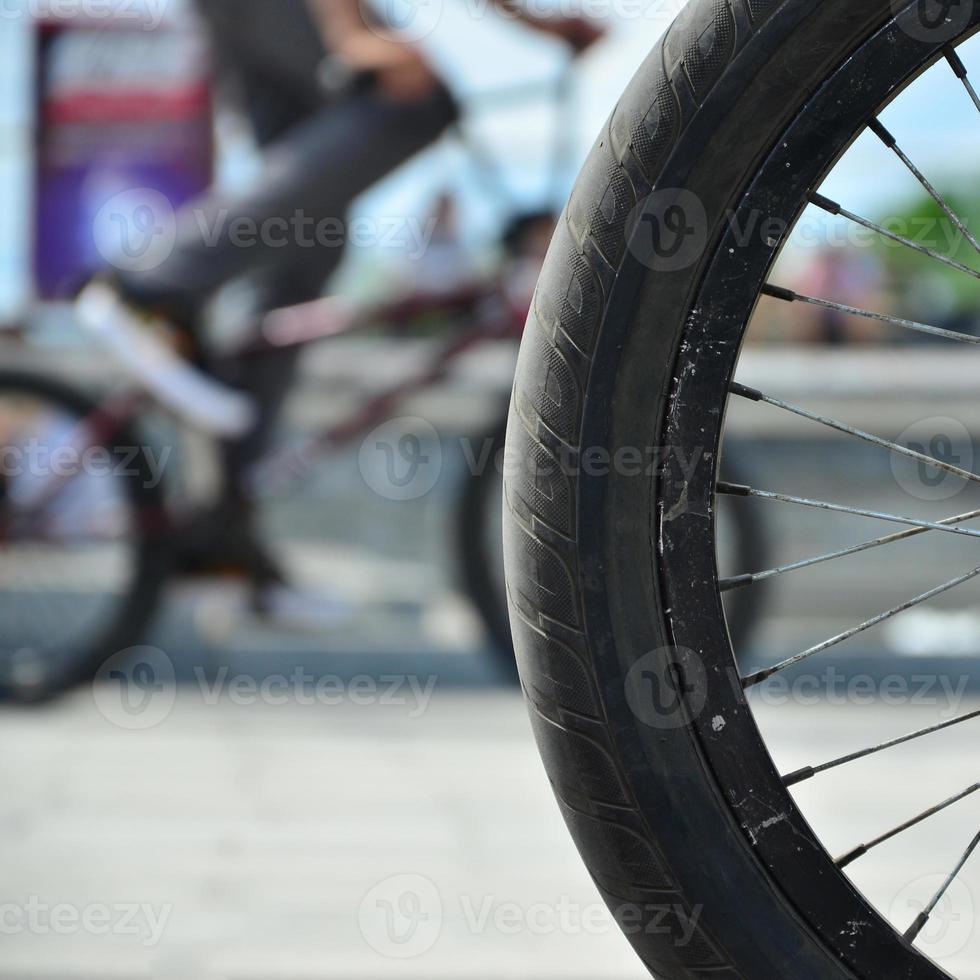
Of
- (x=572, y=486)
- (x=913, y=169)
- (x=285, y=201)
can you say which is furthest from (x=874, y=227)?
(x=285, y=201)

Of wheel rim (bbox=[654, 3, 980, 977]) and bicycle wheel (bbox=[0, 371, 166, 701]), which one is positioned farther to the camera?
bicycle wheel (bbox=[0, 371, 166, 701])

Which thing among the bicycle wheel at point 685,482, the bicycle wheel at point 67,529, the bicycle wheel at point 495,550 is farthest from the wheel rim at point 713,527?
the bicycle wheel at point 67,529

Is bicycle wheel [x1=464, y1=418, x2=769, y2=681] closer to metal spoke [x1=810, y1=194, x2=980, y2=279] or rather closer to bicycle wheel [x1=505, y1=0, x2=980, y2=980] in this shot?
metal spoke [x1=810, y1=194, x2=980, y2=279]

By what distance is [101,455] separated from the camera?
9.97 feet

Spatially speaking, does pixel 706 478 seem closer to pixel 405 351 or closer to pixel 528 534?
pixel 528 534

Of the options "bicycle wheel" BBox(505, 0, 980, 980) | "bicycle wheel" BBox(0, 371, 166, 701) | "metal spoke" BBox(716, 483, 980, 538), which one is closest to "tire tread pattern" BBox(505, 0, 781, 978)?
"bicycle wheel" BBox(505, 0, 980, 980)

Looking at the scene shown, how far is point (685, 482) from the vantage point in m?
1.00

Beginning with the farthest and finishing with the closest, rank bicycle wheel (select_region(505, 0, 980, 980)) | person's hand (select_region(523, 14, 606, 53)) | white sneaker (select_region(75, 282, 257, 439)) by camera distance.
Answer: person's hand (select_region(523, 14, 606, 53)) → white sneaker (select_region(75, 282, 257, 439)) → bicycle wheel (select_region(505, 0, 980, 980))

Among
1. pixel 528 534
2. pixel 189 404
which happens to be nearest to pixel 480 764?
pixel 189 404

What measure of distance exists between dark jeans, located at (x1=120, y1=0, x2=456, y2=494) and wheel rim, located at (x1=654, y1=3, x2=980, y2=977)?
2172 mm

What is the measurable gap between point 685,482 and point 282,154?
7.46 feet

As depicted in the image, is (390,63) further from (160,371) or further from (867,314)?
(867,314)

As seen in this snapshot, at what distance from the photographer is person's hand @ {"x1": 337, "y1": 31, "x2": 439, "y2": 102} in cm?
302

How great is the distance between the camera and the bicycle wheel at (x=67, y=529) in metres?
3.04
